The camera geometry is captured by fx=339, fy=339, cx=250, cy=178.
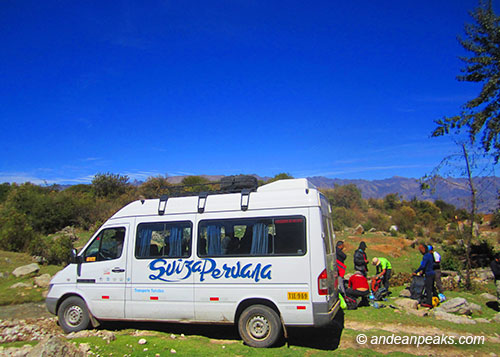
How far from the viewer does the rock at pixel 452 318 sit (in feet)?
27.4

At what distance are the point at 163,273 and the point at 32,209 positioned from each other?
31097 millimetres

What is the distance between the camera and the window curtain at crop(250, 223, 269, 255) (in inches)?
263

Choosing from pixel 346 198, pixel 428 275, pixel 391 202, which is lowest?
pixel 428 275

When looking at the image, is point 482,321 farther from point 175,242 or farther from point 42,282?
point 42,282

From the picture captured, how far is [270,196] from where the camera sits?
22.7ft

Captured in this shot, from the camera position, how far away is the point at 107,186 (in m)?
41.8

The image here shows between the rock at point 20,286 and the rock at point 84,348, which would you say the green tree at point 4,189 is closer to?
the rock at point 20,286

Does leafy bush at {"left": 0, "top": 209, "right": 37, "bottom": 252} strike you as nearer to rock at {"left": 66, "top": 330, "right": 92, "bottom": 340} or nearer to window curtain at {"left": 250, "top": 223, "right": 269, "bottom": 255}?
rock at {"left": 66, "top": 330, "right": 92, "bottom": 340}

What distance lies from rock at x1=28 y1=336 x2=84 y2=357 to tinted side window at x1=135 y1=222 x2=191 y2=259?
7.82 feet

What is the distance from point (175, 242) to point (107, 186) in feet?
125

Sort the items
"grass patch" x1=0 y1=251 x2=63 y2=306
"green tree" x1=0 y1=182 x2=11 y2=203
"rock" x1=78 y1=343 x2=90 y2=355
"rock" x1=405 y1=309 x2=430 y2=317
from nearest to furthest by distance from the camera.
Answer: "rock" x1=78 y1=343 x2=90 y2=355
"rock" x1=405 y1=309 x2=430 y2=317
"grass patch" x1=0 y1=251 x2=63 y2=306
"green tree" x1=0 y1=182 x2=11 y2=203

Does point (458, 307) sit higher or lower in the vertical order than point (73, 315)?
lower

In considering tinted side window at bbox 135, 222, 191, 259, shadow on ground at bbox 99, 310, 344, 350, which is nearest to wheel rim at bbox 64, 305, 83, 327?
shadow on ground at bbox 99, 310, 344, 350

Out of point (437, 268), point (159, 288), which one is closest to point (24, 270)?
point (159, 288)
